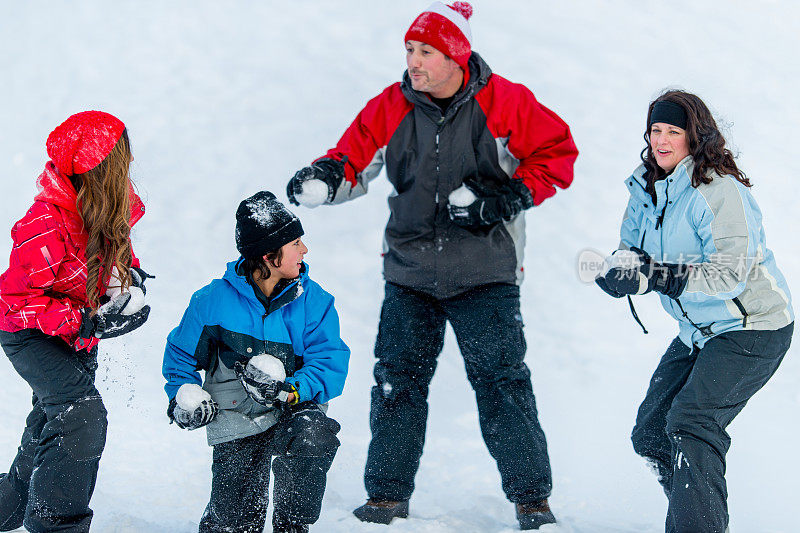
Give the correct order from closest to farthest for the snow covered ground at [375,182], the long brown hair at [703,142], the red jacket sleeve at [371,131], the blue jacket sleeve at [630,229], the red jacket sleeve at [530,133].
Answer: the long brown hair at [703,142] → the blue jacket sleeve at [630,229] → the red jacket sleeve at [530,133] → the red jacket sleeve at [371,131] → the snow covered ground at [375,182]

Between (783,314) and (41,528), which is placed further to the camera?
(783,314)

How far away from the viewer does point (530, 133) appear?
3939 mm

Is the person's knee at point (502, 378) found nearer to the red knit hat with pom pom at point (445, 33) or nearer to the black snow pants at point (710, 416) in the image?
the black snow pants at point (710, 416)

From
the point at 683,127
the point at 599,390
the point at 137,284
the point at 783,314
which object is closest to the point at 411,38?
the point at 683,127

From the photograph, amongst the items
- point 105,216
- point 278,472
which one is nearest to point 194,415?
point 278,472

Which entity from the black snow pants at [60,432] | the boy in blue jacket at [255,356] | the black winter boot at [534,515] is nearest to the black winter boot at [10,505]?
the black snow pants at [60,432]

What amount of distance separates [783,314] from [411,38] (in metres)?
1.93

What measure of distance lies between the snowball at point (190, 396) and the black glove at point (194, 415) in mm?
13

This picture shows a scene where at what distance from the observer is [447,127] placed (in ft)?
13.0

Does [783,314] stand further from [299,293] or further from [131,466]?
[131,466]

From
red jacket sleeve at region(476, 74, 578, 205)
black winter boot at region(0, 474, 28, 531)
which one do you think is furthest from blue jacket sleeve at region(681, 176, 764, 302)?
black winter boot at region(0, 474, 28, 531)

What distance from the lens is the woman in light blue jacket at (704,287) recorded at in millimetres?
3281

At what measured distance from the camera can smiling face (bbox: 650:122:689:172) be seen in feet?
11.6

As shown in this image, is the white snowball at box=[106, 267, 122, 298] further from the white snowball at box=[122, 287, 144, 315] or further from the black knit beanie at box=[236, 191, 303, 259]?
the black knit beanie at box=[236, 191, 303, 259]
